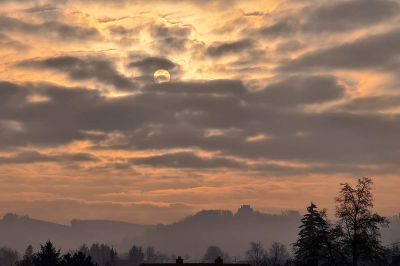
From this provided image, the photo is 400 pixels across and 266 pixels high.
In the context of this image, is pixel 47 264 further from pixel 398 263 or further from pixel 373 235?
pixel 398 263

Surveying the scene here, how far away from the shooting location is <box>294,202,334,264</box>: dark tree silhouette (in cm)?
9406

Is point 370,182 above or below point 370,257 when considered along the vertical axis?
above

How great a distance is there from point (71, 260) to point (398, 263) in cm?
7624

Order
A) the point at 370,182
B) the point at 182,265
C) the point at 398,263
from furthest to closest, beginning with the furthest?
the point at 398,263 < the point at 182,265 < the point at 370,182

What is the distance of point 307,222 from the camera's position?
335ft

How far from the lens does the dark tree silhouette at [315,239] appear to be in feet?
309

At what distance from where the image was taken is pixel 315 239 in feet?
314

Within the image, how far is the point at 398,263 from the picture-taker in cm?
14375

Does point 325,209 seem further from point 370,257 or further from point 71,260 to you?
point 71,260

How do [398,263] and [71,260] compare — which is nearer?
[71,260]

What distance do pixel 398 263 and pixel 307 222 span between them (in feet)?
167

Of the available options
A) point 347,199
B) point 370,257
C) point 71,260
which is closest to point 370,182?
point 347,199

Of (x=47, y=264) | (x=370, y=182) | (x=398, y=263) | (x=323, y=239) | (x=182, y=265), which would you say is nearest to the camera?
(x=370, y=182)

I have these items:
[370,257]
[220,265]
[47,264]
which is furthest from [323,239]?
[47,264]
